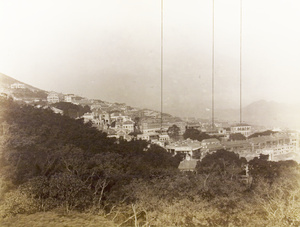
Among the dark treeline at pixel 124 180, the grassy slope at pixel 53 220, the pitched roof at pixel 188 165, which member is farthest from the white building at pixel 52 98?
the pitched roof at pixel 188 165

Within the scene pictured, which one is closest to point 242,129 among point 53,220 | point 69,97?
point 69,97

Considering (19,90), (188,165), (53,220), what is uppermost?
(19,90)

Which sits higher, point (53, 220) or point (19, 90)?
point (19, 90)

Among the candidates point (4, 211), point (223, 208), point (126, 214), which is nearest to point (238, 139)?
point (223, 208)

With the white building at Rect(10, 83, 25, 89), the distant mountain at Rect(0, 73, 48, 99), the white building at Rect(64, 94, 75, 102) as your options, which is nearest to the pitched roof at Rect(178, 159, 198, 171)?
the white building at Rect(64, 94, 75, 102)

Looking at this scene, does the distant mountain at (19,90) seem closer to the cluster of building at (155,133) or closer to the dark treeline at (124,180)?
the cluster of building at (155,133)

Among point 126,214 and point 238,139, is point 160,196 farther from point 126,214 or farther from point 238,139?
point 238,139

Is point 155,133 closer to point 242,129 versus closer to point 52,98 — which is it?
point 242,129

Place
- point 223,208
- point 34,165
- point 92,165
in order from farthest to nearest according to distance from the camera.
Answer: point 92,165
point 34,165
point 223,208
